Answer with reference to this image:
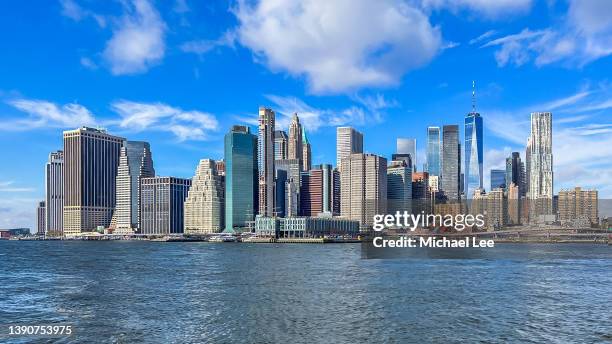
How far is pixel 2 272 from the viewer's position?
4035 inches

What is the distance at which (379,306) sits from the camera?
58562 mm

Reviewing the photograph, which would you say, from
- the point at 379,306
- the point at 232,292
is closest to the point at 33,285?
the point at 232,292

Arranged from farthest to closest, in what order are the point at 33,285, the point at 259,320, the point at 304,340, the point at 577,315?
the point at 33,285, the point at 577,315, the point at 259,320, the point at 304,340

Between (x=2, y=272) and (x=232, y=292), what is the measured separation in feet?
183

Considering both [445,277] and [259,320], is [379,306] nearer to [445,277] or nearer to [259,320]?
[259,320]

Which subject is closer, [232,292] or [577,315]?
[577,315]

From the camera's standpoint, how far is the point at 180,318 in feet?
169

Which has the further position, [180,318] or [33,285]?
[33,285]

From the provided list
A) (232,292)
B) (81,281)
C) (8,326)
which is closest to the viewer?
(8,326)

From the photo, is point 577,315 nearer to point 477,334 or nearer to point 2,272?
point 477,334

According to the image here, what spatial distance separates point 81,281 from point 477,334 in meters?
59.2

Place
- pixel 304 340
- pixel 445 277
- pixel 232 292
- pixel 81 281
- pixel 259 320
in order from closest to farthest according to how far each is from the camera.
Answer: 1. pixel 304 340
2. pixel 259 320
3. pixel 232 292
4. pixel 81 281
5. pixel 445 277

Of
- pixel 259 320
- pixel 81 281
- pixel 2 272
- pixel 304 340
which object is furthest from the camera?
pixel 2 272

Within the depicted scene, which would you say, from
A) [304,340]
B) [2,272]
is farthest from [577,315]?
[2,272]
